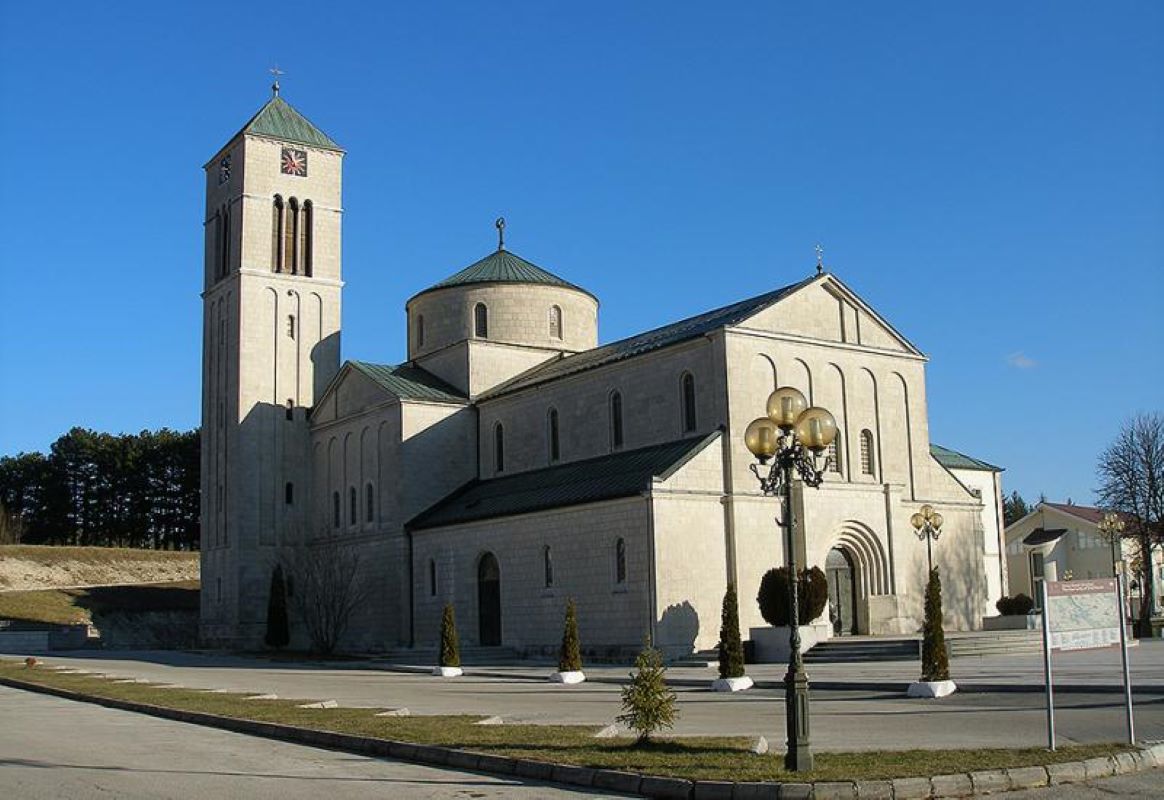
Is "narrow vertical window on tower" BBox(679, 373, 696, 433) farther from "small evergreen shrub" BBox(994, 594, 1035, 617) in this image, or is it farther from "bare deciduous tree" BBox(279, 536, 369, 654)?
"bare deciduous tree" BBox(279, 536, 369, 654)

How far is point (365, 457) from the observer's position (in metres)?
50.7

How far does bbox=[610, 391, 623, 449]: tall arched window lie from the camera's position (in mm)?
42781

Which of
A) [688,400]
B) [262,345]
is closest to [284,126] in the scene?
[262,345]

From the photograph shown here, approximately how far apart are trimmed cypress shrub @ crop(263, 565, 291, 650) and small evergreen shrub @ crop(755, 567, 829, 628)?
78.3ft

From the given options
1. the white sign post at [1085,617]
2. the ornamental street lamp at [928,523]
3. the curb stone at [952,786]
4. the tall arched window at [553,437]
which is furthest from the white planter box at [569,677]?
the curb stone at [952,786]

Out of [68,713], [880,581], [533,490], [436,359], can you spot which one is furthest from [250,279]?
[68,713]

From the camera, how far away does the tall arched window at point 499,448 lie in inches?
1911

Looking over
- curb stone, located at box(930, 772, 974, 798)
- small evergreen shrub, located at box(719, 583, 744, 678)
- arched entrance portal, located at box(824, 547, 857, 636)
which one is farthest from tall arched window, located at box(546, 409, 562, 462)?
curb stone, located at box(930, 772, 974, 798)

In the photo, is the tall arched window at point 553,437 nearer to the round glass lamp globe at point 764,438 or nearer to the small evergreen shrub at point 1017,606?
the small evergreen shrub at point 1017,606

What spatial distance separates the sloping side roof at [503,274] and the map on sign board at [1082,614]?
39.4 metres

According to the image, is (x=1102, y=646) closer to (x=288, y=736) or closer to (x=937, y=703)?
(x=937, y=703)

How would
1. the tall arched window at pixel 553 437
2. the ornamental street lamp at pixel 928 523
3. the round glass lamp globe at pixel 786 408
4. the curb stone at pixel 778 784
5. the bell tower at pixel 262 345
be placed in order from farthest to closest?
the bell tower at pixel 262 345, the tall arched window at pixel 553 437, the ornamental street lamp at pixel 928 523, the round glass lamp globe at pixel 786 408, the curb stone at pixel 778 784

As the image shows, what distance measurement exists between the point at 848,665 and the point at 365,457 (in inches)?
988

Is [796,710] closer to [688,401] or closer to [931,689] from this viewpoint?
[931,689]
